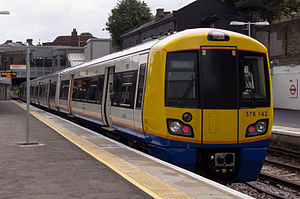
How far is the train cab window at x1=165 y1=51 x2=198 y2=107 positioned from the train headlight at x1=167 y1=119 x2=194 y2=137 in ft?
1.10

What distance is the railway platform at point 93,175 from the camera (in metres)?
6.32

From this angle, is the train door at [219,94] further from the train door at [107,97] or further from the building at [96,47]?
the building at [96,47]

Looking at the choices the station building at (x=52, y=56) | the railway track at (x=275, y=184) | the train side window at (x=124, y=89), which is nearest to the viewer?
the railway track at (x=275, y=184)

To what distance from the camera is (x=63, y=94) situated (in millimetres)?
23672

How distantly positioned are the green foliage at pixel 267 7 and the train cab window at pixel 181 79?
3998 centimetres

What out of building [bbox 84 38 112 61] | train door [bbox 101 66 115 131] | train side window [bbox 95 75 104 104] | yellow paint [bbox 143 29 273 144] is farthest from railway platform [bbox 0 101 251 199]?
building [bbox 84 38 112 61]

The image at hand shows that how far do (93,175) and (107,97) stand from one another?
659 cm

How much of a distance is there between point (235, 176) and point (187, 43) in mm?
2773

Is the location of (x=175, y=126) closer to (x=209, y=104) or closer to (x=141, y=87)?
(x=209, y=104)

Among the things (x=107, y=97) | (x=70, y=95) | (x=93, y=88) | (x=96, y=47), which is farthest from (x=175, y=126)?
(x=96, y=47)

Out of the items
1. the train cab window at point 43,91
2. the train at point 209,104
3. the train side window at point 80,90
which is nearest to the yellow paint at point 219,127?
the train at point 209,104

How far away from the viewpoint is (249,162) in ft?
28.6

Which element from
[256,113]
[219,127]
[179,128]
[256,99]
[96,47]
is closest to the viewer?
[219,127]

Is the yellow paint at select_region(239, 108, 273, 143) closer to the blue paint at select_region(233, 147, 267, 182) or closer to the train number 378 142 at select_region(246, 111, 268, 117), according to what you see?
the train number 378 142 at select_region(246, 111, 268, 117)
